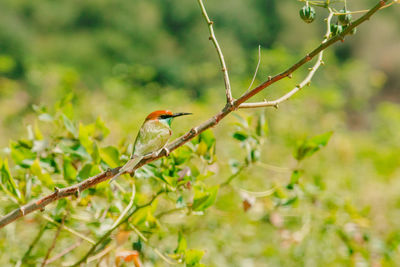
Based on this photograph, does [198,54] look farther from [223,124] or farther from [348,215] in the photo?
[348,215]

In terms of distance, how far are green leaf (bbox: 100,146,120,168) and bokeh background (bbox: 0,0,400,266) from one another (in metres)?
0.16

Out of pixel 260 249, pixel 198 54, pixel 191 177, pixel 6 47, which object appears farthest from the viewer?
pixel 6 47

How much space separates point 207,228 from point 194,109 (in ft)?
5.29

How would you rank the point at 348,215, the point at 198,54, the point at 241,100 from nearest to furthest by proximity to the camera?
the point at 241,100 < the point at 348,215 < the point at 198,54

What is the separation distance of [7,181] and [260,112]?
1.39 feet

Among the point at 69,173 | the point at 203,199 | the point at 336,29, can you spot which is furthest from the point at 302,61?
the point at 69,173

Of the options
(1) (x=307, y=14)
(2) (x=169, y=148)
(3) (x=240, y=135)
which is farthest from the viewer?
(3) (x=240, y=135)

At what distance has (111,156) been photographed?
1.84 ft

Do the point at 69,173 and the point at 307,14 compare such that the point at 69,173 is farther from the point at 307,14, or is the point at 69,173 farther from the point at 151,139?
the point at 307,14

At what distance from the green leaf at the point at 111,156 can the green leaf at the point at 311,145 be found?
0.27 metres

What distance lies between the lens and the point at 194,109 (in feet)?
8.73

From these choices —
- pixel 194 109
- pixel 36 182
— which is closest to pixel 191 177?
pixel 36 182

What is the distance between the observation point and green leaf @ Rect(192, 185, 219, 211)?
55 cm

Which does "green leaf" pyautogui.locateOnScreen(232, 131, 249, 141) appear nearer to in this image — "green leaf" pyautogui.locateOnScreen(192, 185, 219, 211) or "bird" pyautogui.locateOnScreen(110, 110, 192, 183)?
"green leaf" pyautogui.locateOnScreen(192, 185, 219, 211)
